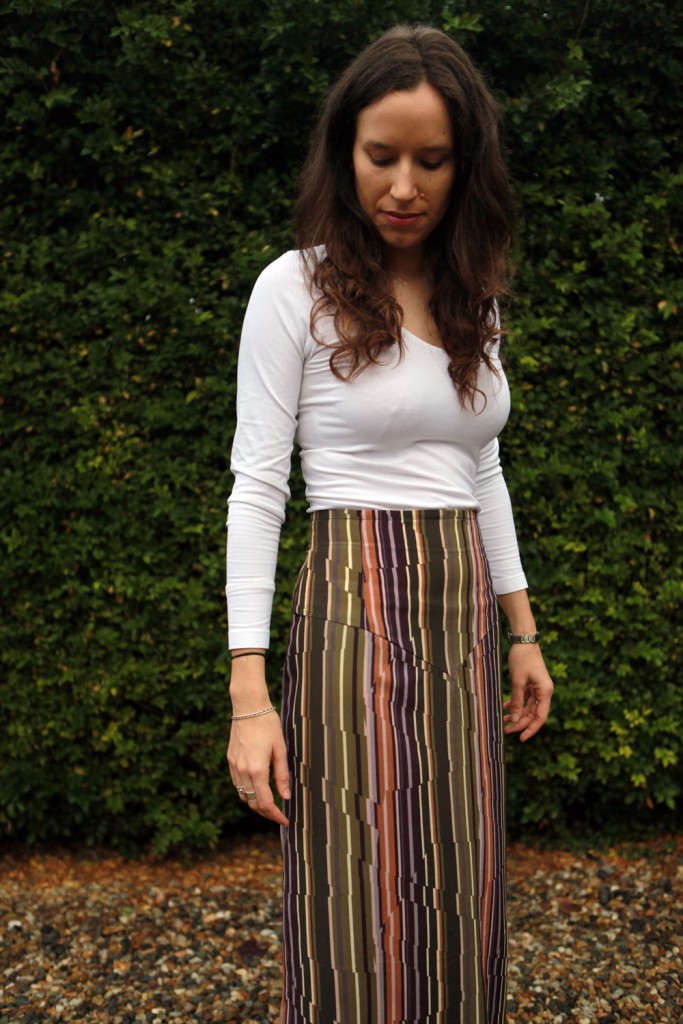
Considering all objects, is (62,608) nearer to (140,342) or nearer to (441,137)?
(140,342)

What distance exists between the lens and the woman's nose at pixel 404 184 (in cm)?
172

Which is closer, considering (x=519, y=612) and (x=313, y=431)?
(x=313, y=431)

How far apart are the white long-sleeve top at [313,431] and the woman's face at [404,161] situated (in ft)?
0.61

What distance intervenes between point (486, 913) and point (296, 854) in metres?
0.37

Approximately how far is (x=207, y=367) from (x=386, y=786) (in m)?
2.20

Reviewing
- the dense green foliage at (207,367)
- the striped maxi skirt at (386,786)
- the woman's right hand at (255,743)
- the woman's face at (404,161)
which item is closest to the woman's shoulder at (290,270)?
the woman's face at (404,161)

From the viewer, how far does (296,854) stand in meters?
1.68

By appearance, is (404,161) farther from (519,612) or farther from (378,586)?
(519,612)

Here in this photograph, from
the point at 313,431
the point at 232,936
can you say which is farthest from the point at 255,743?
the point at 232,936

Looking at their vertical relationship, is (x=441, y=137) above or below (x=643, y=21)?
below

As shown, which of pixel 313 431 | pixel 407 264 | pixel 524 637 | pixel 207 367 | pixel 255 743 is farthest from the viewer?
pixel 207 367

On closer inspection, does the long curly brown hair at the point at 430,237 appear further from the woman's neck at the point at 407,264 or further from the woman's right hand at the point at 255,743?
the woman's right hand at the point at 255,743

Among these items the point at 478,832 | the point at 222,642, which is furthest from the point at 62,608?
the point at 478,832

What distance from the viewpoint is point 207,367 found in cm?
353
